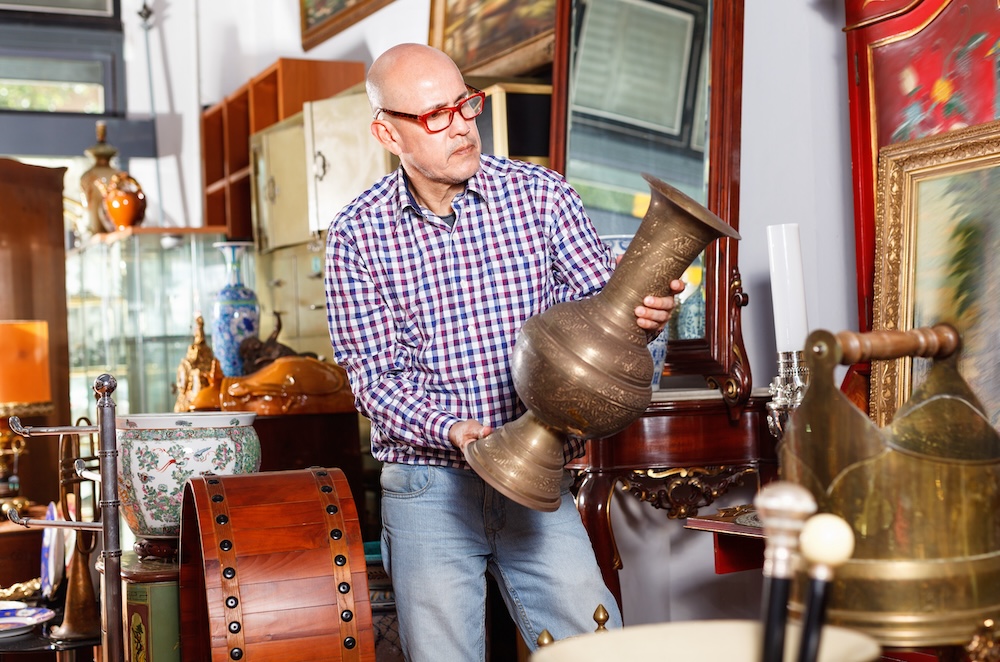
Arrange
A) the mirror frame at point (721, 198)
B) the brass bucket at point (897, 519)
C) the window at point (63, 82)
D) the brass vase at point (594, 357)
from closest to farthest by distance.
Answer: the brass bucket at point (897, 519), the brass vase at point (594, 357), the mirror frame at point (721, 198), the window at point (63, 82)

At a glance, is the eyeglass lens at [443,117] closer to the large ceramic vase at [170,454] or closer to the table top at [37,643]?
the large ceramic vase at [170,454]

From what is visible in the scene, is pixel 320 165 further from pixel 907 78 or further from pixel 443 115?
pixel 443 115

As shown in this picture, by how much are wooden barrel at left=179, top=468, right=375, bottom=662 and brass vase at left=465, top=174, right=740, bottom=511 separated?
596mm

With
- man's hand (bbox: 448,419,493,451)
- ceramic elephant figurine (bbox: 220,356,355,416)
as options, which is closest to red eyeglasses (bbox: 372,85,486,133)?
man's hand (bbox: 448,419,493,451)

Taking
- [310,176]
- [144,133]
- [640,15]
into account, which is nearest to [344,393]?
[310,176]

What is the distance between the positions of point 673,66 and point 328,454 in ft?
8.06

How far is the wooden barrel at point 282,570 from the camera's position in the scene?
210 cm

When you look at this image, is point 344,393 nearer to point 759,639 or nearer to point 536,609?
point 536,609

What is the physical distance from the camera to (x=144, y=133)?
9133 mm

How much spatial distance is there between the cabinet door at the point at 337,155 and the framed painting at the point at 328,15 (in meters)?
0.85

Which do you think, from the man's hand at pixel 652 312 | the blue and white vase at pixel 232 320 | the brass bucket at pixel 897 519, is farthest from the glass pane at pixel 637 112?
the blue and white vase at pixel 232 320

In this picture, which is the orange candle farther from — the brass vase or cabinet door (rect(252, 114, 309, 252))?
the brass vase

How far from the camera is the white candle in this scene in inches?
107

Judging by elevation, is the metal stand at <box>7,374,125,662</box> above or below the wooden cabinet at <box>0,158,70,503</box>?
below
